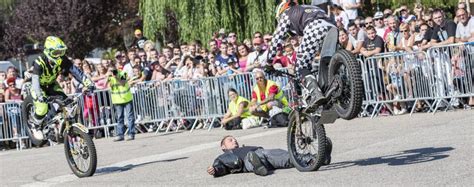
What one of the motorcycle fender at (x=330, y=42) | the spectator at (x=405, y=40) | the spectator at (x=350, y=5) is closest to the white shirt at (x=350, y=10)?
the spectator at (x=350, y=5)

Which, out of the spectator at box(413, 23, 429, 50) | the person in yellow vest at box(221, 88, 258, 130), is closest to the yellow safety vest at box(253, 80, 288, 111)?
the person in yellow vest at box(221, 88, 258, 130)

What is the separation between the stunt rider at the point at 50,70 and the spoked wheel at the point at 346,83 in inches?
171

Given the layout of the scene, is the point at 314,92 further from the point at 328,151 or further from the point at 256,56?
the point at 256,56

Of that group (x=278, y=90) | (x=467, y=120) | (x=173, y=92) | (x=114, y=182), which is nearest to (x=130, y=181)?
(x=114, y=182)

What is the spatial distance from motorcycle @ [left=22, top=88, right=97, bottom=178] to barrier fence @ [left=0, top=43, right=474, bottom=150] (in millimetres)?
5324

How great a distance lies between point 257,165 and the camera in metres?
11.9

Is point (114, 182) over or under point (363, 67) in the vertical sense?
under

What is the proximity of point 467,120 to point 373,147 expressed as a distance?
8.93ft

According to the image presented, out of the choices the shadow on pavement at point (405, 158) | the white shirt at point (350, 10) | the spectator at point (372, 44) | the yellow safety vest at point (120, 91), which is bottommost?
the shadow on pavement at point (405, 158)

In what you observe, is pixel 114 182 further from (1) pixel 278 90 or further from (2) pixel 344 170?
(1) pixel 278 90

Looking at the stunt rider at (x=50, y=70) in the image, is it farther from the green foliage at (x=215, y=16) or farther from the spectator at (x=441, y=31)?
the green foliage at (x=215, y=16)

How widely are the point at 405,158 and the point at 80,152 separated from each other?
4.51 m

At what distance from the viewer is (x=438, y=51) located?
18.6 meters

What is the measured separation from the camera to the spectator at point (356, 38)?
1973 centimetres
